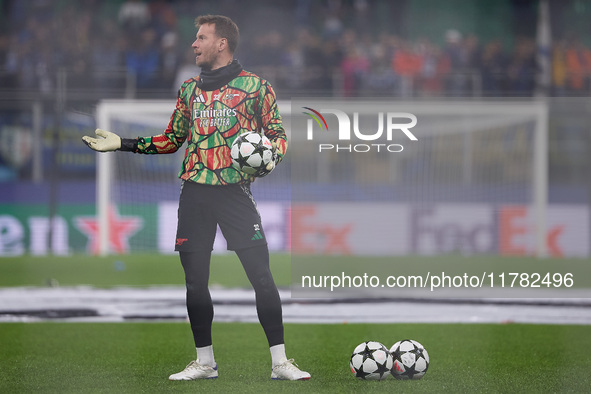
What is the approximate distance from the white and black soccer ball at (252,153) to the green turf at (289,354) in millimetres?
1158

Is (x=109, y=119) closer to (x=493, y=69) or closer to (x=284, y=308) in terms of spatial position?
(x=493, y=69)

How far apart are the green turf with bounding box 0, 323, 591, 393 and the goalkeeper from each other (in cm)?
33

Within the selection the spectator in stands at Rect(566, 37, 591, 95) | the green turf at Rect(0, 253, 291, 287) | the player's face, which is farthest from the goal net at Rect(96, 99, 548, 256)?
the player's face

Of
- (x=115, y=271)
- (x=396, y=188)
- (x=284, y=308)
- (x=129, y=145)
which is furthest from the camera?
(x=396, y=188)

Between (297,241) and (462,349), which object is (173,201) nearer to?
(297,241)

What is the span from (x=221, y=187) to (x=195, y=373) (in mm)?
1037

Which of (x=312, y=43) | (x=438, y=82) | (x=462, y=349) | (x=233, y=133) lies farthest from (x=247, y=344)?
(x=312, y=43)

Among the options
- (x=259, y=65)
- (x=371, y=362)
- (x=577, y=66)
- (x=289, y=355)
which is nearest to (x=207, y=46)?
(x=371, y=362)

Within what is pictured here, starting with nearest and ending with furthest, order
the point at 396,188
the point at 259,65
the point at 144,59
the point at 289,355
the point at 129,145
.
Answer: the point at 129,145 < the point at 289,355 < the point at 396,188 < the point at 259,65 < the point at 144,59

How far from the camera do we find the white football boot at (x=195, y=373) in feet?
16.7

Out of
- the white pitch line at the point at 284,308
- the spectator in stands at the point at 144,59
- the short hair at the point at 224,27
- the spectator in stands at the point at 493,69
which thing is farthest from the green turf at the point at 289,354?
the spectator in stands at the point at 144,59

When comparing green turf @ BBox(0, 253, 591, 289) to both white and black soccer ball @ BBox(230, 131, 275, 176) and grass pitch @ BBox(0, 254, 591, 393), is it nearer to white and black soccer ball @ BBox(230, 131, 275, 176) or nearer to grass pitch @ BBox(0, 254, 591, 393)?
grass pitch @ BBox(0, 254, 591, 393)

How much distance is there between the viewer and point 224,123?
16.7 feet

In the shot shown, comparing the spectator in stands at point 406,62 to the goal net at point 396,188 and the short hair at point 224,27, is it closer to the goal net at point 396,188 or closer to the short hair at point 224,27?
the goal net at point 396,188
